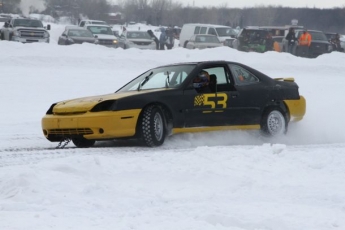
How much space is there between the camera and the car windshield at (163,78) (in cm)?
1140

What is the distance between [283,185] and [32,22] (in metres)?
31.3

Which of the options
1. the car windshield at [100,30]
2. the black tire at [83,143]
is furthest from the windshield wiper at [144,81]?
the car windshield at [100,30]

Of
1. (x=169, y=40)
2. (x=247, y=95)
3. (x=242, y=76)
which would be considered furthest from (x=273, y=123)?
(x=169, y=40)

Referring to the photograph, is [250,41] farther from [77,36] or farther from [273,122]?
[273,122]

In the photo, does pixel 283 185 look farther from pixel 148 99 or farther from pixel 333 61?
pixel 333 61

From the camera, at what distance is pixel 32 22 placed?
122 feet

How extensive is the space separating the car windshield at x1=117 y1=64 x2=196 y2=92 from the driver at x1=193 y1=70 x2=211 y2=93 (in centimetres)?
16

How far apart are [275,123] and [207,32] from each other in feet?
99.9

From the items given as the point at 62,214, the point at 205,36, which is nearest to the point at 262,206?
the point at 62,214

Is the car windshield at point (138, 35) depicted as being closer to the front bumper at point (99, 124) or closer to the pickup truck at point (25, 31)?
the pickup truck at point (25, 31)

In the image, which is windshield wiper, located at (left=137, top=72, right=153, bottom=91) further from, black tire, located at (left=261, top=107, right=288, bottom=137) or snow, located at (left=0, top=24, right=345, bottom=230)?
black tire, located at (left=261, top=107, right=288, bottom=137)

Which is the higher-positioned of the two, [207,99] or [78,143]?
[207,99]

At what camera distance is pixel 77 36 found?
122 ft

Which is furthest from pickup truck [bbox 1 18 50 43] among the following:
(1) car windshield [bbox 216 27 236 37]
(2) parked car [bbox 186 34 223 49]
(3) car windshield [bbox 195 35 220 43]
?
(1) car windshield [bbox 216 27 236 37]
